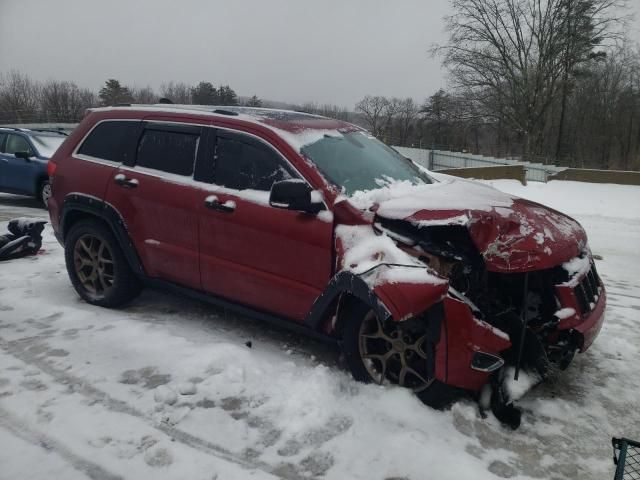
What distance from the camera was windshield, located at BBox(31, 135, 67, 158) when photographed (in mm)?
10242

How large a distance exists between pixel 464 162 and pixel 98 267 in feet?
108

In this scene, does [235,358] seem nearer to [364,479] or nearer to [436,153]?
[364,479]

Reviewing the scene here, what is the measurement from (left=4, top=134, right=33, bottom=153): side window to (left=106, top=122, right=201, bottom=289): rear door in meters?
7.74

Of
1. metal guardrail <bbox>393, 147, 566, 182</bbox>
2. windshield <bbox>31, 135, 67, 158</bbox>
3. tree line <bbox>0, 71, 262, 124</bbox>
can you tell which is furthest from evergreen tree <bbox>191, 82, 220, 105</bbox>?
windshield <bbox>31, 135, 67, 158</bbox>

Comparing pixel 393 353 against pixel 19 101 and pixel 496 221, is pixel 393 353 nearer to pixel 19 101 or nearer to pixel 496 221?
pixel 496 221

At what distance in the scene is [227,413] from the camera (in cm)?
293

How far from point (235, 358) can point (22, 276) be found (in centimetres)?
325

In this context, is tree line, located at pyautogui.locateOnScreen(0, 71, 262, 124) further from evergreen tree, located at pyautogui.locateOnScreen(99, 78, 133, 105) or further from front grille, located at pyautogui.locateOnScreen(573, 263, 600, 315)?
front grille, located at pyautogui.locateOnScreen(573, 263, 600, 315)

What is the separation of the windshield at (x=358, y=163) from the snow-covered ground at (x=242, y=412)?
4.50 feet

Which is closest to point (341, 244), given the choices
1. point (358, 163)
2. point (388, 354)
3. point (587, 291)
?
point (388, 354)

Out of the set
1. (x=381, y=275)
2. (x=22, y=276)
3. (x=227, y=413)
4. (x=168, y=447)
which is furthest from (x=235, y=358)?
(x=22, y=276)

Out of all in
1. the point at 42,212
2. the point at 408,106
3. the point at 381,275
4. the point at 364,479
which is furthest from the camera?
the point at 408,106

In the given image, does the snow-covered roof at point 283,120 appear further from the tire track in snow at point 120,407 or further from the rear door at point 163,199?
the tire track in snow at point 120,407

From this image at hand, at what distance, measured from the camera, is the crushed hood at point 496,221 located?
9.35ft
